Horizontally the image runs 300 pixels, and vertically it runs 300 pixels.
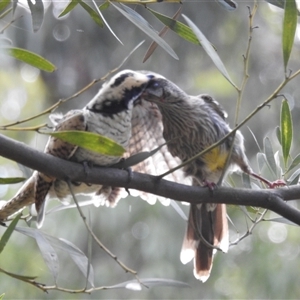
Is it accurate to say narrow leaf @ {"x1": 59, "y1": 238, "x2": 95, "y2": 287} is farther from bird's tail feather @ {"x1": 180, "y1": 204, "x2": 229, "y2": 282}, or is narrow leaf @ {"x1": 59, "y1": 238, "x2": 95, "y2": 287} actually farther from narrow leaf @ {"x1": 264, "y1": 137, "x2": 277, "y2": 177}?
bird's tail feather @ {"x1": 180, "y1": 204, "x2": 229, "y2": 282}

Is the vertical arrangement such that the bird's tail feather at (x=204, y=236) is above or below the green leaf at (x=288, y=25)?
above

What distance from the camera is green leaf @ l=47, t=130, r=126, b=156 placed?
1102 mm

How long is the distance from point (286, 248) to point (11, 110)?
2859 mm

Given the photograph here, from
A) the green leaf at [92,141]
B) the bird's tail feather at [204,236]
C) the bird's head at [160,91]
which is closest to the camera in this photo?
the green leaf at [92,141]

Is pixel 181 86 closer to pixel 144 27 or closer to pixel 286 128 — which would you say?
pixel 286 128

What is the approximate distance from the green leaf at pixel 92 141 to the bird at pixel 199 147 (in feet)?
2.62

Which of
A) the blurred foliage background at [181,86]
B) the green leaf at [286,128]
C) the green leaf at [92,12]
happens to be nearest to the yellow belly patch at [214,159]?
the green leaf at [286,128]

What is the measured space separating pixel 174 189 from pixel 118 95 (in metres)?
0.45

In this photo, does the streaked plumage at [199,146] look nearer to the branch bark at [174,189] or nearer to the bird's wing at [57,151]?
the bird's wing at [57,151]

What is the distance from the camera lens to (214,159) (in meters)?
1.96

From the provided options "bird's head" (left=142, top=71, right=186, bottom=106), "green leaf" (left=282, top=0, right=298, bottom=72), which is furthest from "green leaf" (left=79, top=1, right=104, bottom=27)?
"bird's head" (left=142, top=71, right=186, bottom=106)

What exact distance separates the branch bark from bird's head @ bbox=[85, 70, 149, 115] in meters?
0.40

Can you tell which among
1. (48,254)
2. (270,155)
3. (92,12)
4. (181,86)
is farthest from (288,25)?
(181,86)

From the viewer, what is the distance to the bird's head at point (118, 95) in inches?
65.6
